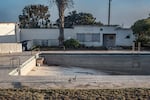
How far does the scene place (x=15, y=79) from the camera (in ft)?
47.1

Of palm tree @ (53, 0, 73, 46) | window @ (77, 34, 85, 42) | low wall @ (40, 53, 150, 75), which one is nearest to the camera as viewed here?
low wall @ (40, 53, 150, 75)

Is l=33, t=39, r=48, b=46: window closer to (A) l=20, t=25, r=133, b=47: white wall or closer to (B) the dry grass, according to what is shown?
(A) l=20, t=25, r=133, b=47: white wall

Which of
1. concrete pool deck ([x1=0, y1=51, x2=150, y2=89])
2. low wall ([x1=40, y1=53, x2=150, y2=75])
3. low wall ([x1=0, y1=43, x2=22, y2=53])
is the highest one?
low wall ([x1=0, y1=43, x2=22, y2=53])

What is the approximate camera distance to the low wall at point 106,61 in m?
27.4

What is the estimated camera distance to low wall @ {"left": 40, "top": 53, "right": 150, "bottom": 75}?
27438 mm

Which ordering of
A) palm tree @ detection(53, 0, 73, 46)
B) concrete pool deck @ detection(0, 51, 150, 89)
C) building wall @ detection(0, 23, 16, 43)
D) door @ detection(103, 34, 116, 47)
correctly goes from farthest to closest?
door @ detection(103, 34, 116, 47) < palm tree @ detection(53, 0, 73, 46) < building wall @ detection(0, 23, 16, 43) < concrete pool deck @ detection(0, 51, 150, 89)

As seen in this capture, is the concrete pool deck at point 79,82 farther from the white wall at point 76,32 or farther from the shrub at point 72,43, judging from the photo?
the white wall at point 76,32

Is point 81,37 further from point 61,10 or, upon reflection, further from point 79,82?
point 79,82

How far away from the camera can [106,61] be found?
2806 centimetres

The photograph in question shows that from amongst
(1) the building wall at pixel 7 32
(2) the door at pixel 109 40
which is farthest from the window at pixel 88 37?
(1) the building wall at pixel 7 32

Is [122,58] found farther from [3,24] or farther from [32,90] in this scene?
[32,90]

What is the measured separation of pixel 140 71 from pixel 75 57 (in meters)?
5.12

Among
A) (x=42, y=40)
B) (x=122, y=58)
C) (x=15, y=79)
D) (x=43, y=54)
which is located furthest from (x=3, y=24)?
(x=15, y=79)

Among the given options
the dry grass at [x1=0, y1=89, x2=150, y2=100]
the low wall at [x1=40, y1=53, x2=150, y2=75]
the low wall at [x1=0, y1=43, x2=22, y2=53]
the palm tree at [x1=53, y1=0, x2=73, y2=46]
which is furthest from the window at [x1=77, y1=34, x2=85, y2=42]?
the dry grass at [x1=0, y1=89, x2=150, y2=100]
